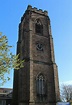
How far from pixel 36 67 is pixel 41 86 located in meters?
3.31

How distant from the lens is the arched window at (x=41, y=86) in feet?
79.3

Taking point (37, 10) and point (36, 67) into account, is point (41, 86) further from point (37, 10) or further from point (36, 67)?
point (37, 10)

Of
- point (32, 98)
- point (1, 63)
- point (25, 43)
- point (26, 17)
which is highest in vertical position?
point (26, 17)

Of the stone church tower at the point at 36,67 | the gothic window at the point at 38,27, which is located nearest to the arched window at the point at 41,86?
the stone church tower at the point at 36,67

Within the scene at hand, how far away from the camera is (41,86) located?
24.8 m

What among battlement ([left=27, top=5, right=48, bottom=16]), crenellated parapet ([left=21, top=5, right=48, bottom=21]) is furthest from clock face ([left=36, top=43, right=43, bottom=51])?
battlement ([left=27, top=5, right=48, bottom=16])

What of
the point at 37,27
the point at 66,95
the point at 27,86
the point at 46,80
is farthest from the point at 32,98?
the point at 66,95

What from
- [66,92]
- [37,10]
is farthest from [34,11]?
[66,92]

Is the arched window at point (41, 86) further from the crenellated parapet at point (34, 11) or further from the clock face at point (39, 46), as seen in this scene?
the crenellated parapet at point (34, 11)

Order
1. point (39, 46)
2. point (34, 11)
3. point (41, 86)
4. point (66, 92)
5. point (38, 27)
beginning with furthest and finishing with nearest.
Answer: point (66, 92) → point (34, 11) → point (38, 27) → point (39, 46) → point (41, 86)

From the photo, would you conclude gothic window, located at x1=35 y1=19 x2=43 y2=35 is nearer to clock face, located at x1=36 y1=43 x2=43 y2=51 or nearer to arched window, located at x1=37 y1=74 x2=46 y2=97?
clock face, located at x1=36 y1=43 x2=43 y2=51

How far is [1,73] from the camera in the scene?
1245 centimetres

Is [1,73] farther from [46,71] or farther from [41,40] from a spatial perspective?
[41,40]

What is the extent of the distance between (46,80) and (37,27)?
11615 mm
